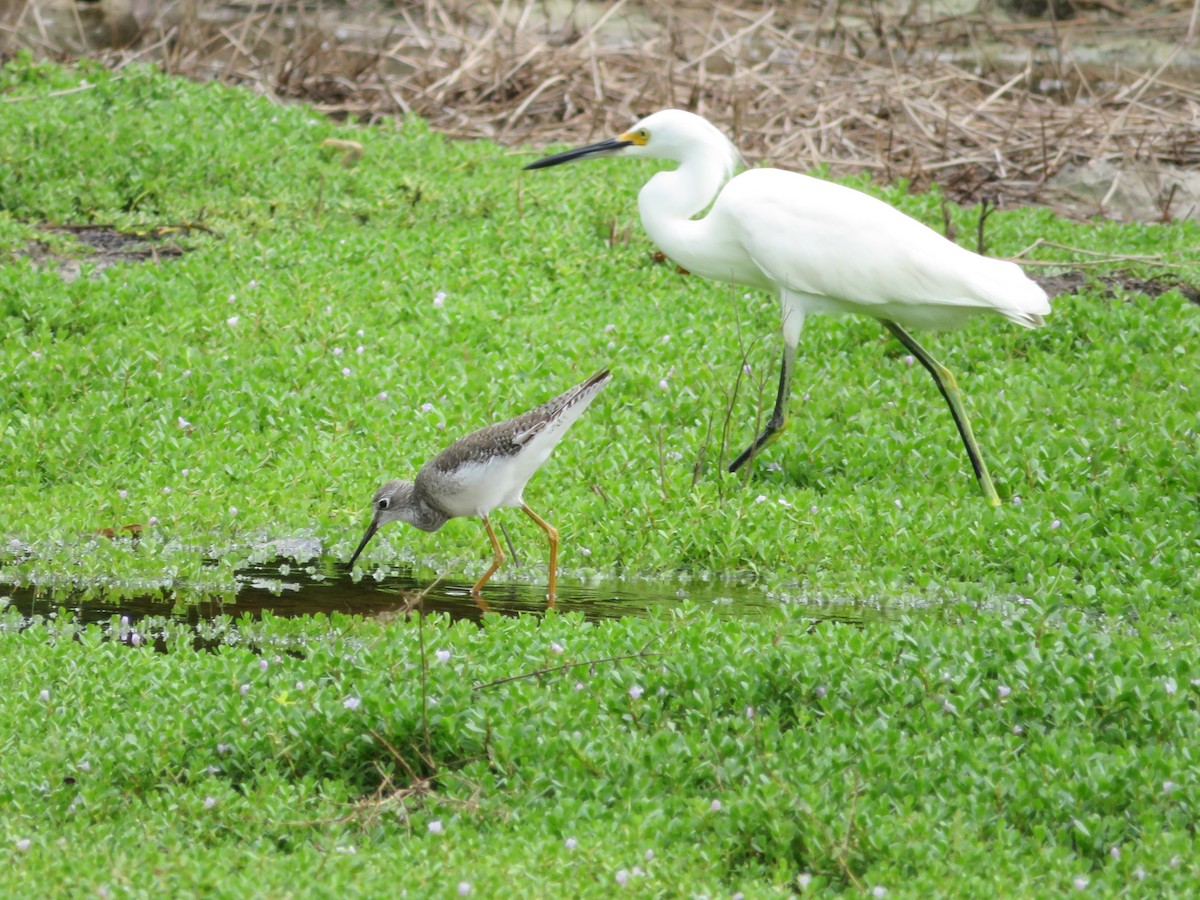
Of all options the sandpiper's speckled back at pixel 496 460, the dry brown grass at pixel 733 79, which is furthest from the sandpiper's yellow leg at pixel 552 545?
the dry brown grass at pixel 733 79

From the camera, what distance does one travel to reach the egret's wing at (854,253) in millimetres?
7262

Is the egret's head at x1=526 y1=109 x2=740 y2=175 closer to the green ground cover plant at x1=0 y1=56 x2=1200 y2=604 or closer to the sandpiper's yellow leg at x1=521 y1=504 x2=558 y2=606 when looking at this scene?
the green ground cover plant at x1=0 y1=56 x2=1200 y2=604

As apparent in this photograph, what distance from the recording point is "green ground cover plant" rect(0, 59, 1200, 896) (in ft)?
13.0

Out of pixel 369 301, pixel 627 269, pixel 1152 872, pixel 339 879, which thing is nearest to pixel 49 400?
pixel 369 301

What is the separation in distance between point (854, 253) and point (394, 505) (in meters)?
2.54

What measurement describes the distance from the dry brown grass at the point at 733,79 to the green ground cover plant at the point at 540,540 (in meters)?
1.18

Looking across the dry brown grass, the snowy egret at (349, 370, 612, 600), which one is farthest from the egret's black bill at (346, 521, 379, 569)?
the dry brown grass

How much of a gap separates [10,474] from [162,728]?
3.31 metres

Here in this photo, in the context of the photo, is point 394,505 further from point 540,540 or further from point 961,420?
point 961,420

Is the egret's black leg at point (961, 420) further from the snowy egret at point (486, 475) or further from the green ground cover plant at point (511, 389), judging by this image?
the snowy egret at point (486, 475)

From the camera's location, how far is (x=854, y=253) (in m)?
7.36

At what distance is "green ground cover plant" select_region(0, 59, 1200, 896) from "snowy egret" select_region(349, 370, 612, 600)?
1.28 ft

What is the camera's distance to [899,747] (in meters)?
4.27

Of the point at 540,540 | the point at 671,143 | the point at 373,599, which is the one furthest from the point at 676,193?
the point at 373,599
